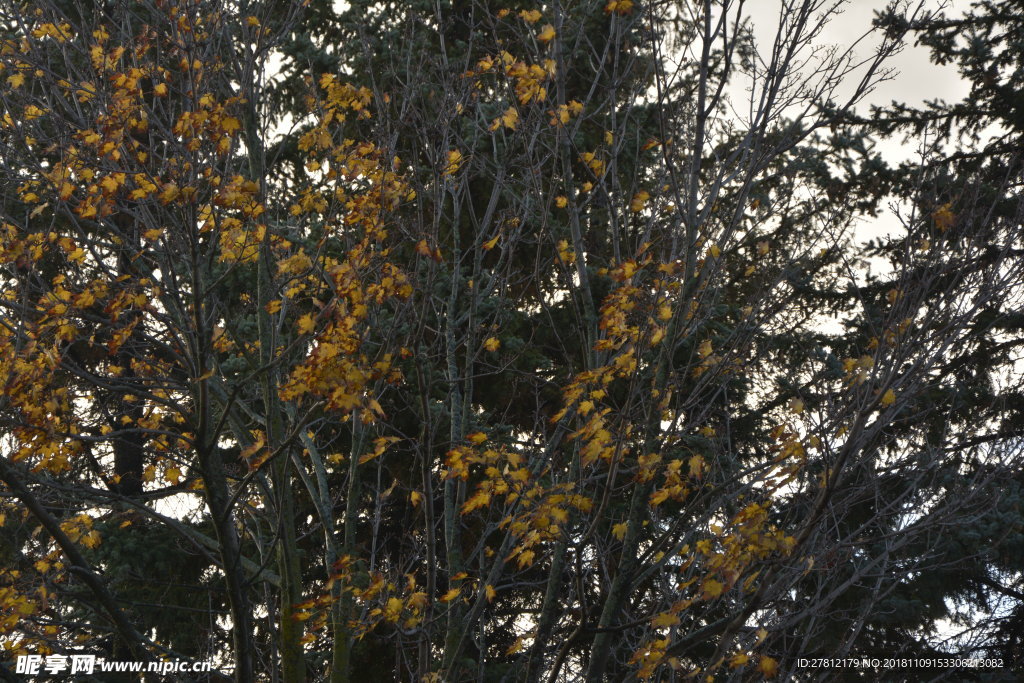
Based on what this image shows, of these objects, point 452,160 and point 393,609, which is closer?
point 393,609

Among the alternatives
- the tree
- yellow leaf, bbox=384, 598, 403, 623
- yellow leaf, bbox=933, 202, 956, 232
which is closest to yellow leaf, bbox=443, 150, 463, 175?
the tree

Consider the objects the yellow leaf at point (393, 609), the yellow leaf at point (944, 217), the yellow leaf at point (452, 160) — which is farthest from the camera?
the yellow leaf at point (452, 160)

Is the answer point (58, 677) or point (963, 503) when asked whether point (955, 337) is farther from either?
point (58, 677)

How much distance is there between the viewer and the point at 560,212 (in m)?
9.96

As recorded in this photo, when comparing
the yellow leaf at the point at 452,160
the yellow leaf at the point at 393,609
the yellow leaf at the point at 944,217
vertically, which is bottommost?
the yellow leaf at the point at 393,609

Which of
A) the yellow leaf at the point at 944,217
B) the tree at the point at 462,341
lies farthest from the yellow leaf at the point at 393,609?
the yellow leaf at the point at 944,217

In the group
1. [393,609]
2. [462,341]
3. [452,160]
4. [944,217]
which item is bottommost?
[393,609]

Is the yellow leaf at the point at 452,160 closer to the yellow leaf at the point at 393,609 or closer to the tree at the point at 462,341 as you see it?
the tree at the point at 462,341

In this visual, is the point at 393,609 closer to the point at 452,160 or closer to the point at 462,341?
the point at 462,341

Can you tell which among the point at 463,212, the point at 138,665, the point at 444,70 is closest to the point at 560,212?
the point at 463,212

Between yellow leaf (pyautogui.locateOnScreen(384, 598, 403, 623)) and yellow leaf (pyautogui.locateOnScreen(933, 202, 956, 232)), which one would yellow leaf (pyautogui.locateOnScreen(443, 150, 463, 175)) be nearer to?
yellow leaf (pyautogui.locateOnScreen(384, 598, 403, 623))

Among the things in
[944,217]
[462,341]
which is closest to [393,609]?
[462,341]

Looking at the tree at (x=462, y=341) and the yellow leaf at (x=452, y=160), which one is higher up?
the yellow leaf at (x=452, y=160)

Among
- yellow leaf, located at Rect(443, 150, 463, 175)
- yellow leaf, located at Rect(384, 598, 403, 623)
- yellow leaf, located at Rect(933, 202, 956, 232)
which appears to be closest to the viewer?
yellow leaf, located at Rect(933, 202, 956, 232)
